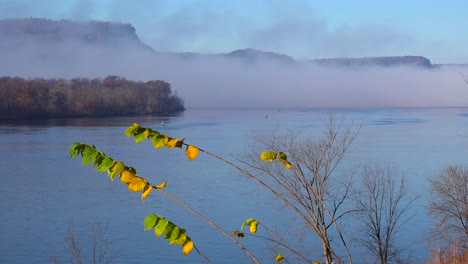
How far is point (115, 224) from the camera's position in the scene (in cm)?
1223

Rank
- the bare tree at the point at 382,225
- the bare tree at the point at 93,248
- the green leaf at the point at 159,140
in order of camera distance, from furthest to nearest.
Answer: the bare tree at the point at 382,225
the bare tree at the point at 93,248
the green leaf at the point at 159,140

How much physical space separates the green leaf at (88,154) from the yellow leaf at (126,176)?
84mm

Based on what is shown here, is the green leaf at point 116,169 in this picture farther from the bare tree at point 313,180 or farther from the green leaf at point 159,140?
the bare tree at point 313,180

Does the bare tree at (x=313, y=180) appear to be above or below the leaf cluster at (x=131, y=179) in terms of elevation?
below

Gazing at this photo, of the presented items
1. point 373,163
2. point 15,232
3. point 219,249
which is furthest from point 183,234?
point 373,163

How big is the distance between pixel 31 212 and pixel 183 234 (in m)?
12.4

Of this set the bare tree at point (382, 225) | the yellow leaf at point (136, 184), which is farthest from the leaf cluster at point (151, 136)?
the bare tree at point (382, 225)

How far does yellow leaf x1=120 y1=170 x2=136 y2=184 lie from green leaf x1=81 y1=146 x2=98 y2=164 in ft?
0.28

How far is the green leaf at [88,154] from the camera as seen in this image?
1467 millimetres

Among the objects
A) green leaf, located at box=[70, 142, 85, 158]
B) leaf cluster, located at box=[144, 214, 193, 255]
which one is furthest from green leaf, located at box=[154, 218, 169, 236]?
green leaf, located at box=[70, 142, 85, 158]

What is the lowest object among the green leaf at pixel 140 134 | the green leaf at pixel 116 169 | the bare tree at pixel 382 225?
the bare tree at pixel 382 225

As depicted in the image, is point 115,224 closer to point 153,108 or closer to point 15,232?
point 15,232

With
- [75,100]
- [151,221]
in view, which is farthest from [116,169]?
[75,100]

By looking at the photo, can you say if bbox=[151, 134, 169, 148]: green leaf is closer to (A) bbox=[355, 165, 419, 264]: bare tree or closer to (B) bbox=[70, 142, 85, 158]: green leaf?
(B) bbox=[70, 142, 85, 158]: green leaf
